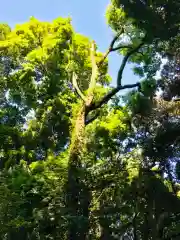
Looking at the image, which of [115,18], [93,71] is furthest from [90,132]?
[115,18]

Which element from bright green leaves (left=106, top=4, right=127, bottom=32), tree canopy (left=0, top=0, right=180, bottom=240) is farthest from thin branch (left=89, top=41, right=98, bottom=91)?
bright green leaves (left=106, top=4, right=127, bottom=32)

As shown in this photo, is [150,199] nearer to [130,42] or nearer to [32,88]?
[130,42]

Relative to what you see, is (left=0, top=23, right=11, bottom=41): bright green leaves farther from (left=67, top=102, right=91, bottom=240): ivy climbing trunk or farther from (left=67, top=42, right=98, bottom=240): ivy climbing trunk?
(left=67, top=102, right=91, bottom=240): ivy climbing trunk

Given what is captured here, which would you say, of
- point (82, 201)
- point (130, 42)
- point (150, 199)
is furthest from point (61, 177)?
point (130, 42)

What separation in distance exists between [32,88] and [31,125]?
149cm

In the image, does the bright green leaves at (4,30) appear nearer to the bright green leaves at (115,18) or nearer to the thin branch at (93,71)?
the thin branch at (93,71)

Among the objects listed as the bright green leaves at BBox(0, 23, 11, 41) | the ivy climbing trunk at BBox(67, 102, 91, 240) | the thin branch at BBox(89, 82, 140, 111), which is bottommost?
the ivy climbing trunk at BBox(67, 102, 91, 240)

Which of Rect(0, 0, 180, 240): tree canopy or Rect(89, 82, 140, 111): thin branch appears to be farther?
Rect(89, 82, 140, 111): thin branch

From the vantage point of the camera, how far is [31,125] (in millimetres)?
15547

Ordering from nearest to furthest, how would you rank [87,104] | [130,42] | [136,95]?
[87,104], [130,42], [136,95]

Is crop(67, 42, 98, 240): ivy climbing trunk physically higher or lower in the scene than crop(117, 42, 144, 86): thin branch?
lower

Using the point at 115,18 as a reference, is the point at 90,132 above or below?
below

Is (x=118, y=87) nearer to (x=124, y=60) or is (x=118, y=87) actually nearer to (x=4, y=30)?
(x=124, y=60)

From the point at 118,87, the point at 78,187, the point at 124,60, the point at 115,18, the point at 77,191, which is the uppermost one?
the point at 115,18
